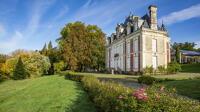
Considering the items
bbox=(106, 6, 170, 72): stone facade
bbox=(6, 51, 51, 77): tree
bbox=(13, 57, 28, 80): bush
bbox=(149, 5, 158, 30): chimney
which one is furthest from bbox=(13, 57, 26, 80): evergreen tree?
bbox=(149, 5, 158, 30): chimney

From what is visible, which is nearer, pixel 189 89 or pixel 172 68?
pixel 189 89

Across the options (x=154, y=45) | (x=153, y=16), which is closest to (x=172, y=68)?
(x=154, y=45)

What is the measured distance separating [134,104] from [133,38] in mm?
19781

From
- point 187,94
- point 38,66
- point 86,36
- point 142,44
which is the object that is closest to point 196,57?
point 142,44

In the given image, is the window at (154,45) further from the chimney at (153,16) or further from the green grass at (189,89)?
the green grass at (189,89)

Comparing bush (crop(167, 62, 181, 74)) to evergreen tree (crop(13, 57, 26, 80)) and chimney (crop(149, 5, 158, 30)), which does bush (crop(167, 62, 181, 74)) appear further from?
evergreen tree (crop(13, 57, 26, 80))

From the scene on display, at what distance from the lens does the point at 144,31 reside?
1911 cm

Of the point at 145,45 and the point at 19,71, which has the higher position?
the point at 145,45

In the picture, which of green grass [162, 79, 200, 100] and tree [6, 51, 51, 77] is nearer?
green grass [162, 79, 200, 100]

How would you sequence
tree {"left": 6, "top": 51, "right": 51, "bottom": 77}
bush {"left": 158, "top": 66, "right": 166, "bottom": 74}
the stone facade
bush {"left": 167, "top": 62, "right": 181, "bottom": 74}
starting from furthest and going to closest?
tree {"left": 6, "top": 51, "right": 51, "bottom": 77}, bush {"left": 167, "top": 62, "right": 181, "bottom": 74}, the stone facade, bush {"left": 158, "top": 66, "right": 166, "bottom": 74}

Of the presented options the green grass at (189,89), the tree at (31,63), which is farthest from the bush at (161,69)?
the tree at (31,63)

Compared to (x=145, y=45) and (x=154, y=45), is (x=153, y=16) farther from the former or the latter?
(x=145, y=45)

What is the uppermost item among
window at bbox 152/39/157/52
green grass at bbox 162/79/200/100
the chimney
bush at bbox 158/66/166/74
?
the chimney

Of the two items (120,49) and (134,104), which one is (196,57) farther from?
(134,104)
